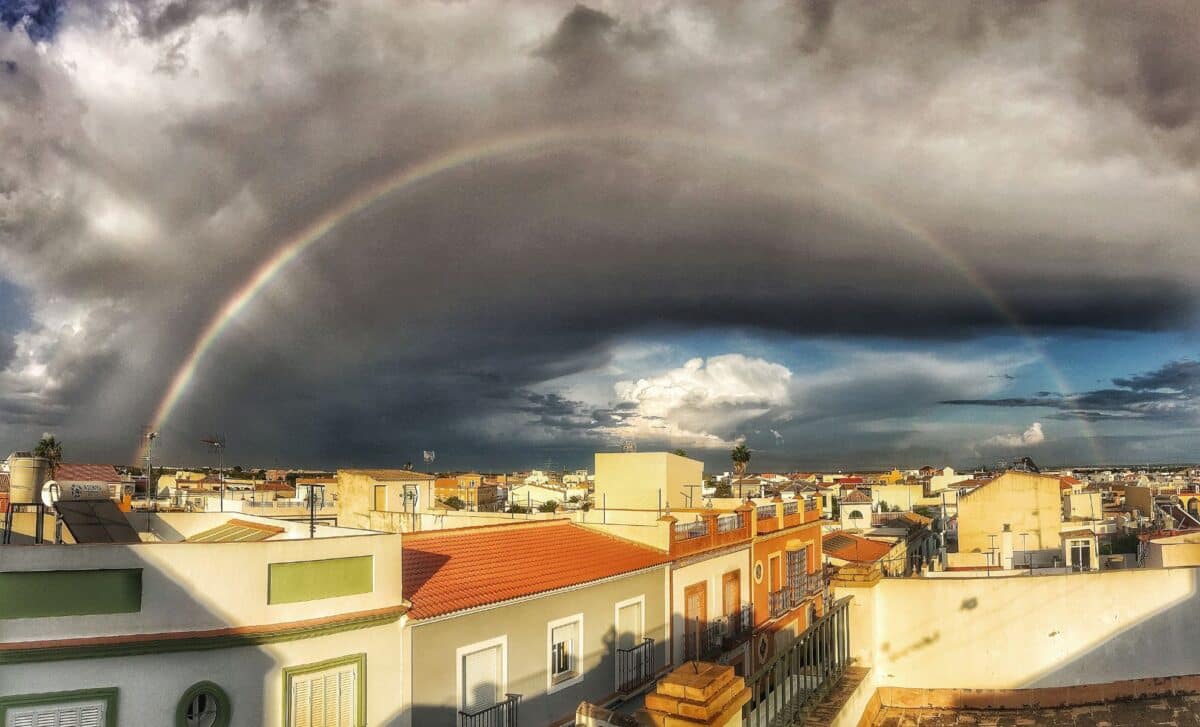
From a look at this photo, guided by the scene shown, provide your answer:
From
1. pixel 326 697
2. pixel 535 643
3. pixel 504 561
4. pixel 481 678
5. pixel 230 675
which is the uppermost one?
pixel 504 561

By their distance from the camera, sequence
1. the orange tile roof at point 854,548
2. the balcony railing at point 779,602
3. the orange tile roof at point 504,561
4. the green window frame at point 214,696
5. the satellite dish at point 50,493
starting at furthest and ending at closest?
1. the orange tile roof at point 854,548
2. the balcony railing at point 779,602
3. the orange tile roof at point 504,561
4. the satellite dish at point 50,493
5. the green window frame at point 214,696

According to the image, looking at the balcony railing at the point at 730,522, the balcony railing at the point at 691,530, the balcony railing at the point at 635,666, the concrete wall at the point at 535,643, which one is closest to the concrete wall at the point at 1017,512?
the balcony railing at the point at 730,522

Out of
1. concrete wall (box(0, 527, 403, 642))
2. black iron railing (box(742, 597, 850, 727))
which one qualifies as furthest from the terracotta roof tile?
concrete wall (box(0, 527, 403, 642))

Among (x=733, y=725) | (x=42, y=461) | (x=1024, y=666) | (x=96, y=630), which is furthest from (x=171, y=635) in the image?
(x=1024, y=666)

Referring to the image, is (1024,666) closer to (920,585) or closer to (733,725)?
(920,585)

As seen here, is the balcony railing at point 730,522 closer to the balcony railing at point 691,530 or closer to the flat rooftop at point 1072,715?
the balcony railing at point 691,530

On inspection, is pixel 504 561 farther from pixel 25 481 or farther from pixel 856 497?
pixel 856 497

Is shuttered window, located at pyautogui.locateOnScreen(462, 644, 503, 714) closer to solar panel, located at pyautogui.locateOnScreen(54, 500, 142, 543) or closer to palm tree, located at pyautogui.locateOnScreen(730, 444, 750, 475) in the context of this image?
solar panel, located at pyautogui.locateOnScreen(54, 500, 142, 543)

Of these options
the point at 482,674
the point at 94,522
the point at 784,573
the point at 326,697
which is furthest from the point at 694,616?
the point at 94,522
